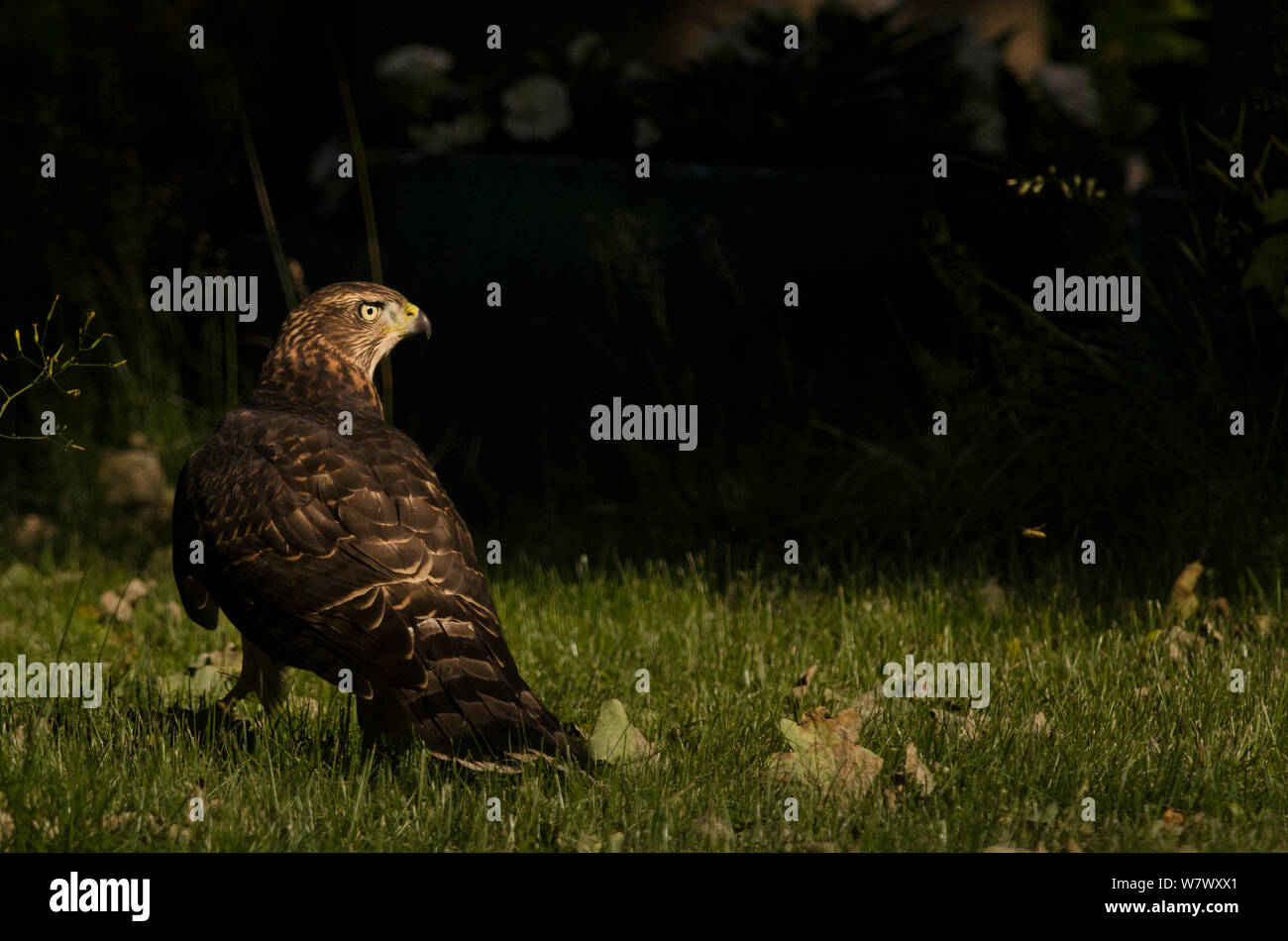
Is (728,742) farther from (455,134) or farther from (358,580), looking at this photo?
(455,134)

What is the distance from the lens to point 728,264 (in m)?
7.28

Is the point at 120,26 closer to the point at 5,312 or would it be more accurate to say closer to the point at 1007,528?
the point at 5,312

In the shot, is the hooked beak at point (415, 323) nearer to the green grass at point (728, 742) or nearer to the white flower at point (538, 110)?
the green grass at point (728, 742)

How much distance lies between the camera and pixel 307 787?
349 cm

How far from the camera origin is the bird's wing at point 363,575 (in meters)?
3.42

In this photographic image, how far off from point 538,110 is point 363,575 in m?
4.88

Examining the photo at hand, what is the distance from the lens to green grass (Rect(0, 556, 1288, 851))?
3307 millimetres

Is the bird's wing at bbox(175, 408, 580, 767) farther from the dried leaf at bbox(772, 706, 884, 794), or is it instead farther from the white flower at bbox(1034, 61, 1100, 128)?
the white flower at bbox(1034, 61, 1100, 128)

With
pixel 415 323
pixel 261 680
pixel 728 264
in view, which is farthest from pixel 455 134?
pixel 261 680

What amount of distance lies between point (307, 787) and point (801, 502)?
10.2ft

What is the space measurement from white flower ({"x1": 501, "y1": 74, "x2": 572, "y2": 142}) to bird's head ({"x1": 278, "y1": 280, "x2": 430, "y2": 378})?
12.3ft

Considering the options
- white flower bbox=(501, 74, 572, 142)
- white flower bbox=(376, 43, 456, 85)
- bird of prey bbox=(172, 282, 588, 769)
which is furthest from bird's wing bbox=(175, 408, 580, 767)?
white flower bbox=(376, 43, 456, 85)

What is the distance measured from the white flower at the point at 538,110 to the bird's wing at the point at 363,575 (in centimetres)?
432

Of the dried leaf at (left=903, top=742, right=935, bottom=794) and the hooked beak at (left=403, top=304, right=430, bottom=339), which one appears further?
the hooked beak at (left=403, top=304, right=430, bottom=339)
